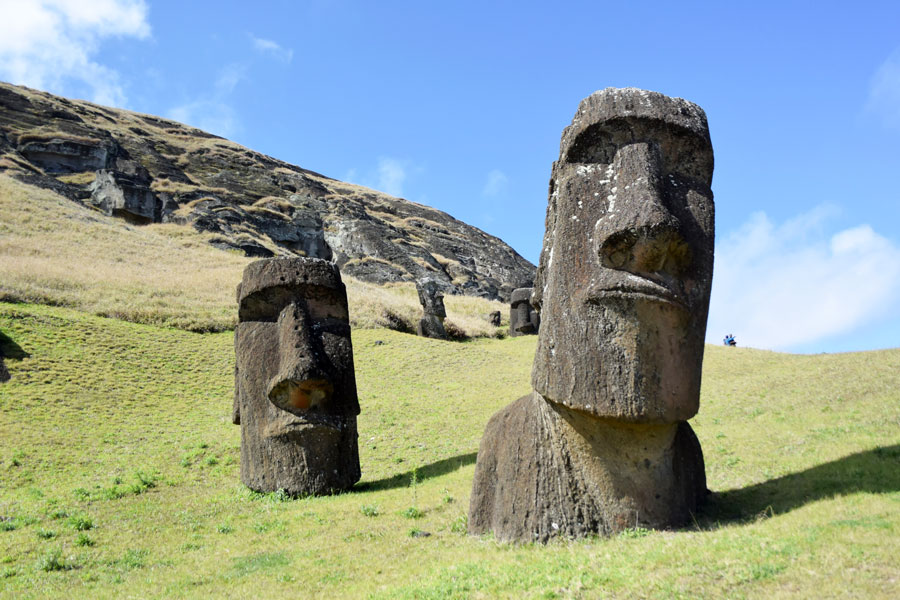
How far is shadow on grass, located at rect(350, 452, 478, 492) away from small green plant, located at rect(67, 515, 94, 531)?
3.41 metres

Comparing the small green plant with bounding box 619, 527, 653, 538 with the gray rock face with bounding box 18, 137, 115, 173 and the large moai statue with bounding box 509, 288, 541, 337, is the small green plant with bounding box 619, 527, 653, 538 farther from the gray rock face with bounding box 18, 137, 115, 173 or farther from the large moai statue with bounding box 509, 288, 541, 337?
the gray rock face with bounding box 18, 137, 115, 173

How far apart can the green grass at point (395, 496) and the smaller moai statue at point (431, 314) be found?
27.1 feet

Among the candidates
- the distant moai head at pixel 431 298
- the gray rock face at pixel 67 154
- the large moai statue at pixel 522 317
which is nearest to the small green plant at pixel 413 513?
the distant moai head at pixel 431 298

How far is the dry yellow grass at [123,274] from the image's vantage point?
2419 cm

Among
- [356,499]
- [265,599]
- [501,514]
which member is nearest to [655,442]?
[501,514]

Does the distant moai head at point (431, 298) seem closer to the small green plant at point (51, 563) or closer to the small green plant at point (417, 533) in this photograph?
the small green plant at point (417, 533)

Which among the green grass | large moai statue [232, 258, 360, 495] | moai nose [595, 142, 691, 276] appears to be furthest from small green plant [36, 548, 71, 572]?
moai nose [595, 142, 691, 276]

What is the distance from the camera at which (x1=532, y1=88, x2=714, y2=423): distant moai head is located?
5570 mm

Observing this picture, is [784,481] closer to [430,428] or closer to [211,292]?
[430,428]

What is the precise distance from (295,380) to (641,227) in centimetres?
575

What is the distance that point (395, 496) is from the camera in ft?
30.8

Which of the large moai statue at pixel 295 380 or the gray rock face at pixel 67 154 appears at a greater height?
the gray rock face at pixel 67 154

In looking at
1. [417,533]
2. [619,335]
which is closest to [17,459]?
[417,533]

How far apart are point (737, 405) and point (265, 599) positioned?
10.1m
